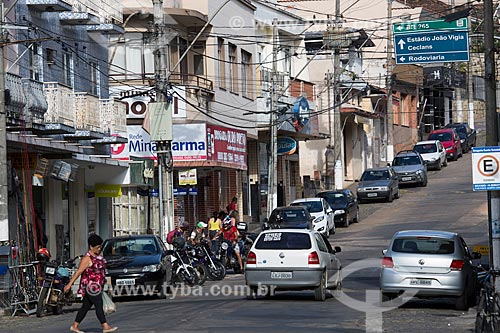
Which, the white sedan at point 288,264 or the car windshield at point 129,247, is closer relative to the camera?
the white sedan at point 288,264

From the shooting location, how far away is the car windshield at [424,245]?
23.2 metres

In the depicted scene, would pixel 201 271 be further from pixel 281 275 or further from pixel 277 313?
pixel 277 313

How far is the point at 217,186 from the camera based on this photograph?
5134 centimetres

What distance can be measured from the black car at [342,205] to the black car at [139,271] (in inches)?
836

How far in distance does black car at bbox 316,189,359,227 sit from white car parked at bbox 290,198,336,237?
212 cm

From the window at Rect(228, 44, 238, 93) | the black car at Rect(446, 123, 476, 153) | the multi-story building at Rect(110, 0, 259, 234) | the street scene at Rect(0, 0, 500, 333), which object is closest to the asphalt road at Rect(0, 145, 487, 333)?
the street scene at Rect(0, 0, 500, 333)

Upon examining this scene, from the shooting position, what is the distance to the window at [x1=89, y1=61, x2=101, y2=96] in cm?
3803

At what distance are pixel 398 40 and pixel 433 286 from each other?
9524mm

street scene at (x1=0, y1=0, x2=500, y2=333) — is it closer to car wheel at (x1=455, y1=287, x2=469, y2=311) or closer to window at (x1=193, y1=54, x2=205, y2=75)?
car wheel at (x1=455, y1=287, x2=469, y2=311)

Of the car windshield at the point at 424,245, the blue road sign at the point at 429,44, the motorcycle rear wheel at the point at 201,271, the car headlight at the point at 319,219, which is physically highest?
the blue road sign at the point at 429,44

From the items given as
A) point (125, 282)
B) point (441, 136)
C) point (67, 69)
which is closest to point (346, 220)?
point (67, 69)

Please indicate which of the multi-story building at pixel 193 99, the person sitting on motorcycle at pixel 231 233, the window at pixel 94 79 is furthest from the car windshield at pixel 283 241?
the multi-story building at pixel 193 99

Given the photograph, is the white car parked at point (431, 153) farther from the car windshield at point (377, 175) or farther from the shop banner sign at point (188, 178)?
the shop banner sign at point (188, 178)

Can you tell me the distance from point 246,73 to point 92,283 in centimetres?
3629
